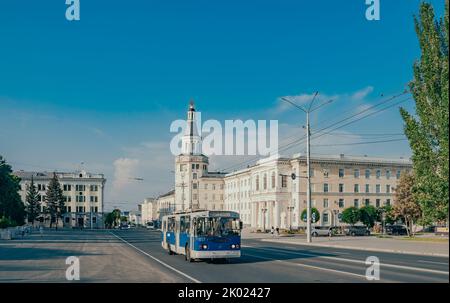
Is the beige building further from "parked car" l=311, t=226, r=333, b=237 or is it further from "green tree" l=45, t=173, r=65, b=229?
"green tree" l=45, t=173, r=65, b=229

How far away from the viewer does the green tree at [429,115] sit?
1431 inches

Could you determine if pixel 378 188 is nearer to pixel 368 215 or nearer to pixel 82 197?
pixel 368 215

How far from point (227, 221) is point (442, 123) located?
52.3 feet

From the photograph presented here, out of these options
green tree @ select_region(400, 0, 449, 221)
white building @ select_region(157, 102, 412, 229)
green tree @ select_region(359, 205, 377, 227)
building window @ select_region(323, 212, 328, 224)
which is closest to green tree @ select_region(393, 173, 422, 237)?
green tree @ select_region(359, 205, 377, 227)

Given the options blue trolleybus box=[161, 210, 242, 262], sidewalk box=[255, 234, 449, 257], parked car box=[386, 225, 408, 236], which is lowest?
parked car box=[386, 225, 408, 236]

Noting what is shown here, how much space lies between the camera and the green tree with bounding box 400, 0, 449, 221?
3634 cm

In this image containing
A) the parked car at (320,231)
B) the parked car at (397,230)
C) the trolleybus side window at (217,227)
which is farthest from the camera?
the parked car at (397,230)

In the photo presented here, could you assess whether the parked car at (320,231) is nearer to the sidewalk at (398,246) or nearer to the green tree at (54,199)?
the sidewalk at (398,246)

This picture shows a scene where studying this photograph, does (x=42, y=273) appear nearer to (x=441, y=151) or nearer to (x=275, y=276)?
(x=275, y=276)

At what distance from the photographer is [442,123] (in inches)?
1326

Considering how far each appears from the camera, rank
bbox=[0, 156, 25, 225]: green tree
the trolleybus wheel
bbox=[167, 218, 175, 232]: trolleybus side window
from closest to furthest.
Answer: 1. the trolleybus wheel
2. bbox=[167, 218, 175, 232]: trolleybus side window
3. bbox=[0, 156, 25, 225]: green tree

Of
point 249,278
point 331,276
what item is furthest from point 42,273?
point 331,276

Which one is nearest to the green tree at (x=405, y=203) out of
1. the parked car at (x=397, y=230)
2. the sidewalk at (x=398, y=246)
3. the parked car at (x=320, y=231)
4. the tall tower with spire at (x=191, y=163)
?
the parked car at (x=397, y=230)

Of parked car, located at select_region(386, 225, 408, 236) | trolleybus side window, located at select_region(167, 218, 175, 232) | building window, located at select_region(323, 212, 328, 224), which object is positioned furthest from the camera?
building window, located at select_region(323, 212, 328, 224)
